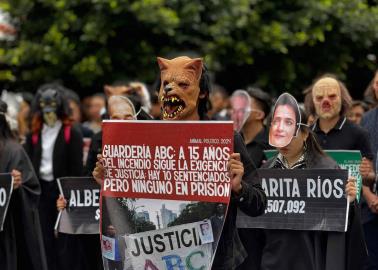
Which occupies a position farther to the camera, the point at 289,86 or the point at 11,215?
the point at 289,86

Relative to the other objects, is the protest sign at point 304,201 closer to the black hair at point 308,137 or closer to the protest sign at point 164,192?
the black hair at point 308,137

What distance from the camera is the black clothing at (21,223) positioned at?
27.9 feet

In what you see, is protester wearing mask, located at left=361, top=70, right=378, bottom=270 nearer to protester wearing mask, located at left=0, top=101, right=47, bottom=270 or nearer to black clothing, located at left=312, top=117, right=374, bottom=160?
black clothing, located at left=312, top=117, right=374, bottom=160

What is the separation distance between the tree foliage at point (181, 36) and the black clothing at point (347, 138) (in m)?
4.76

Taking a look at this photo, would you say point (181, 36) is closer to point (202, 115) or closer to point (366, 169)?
point (366, 169)

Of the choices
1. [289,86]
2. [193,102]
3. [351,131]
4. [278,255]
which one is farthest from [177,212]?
[289,86]

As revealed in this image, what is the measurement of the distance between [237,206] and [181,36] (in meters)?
7.99

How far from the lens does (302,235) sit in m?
7.36

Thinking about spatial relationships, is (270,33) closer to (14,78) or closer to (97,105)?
(97,105)

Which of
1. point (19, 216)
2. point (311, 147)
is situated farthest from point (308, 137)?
point (19, 216)

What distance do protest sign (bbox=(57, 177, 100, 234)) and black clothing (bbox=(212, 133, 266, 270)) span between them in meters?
2.70

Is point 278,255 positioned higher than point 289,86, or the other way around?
point 289,86

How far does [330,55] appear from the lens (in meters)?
14.6

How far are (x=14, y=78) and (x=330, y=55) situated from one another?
455 cm
